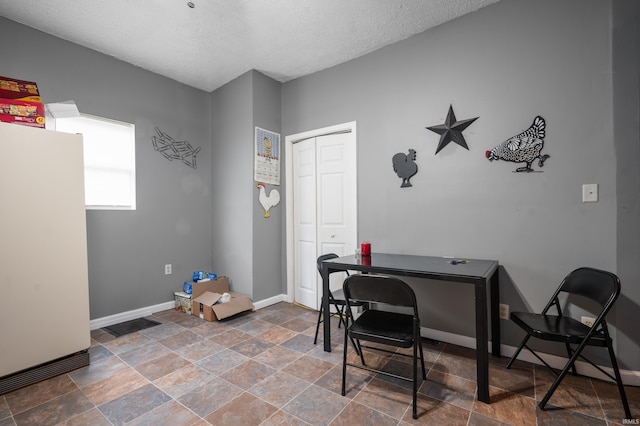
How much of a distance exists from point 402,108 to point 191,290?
10.4ft

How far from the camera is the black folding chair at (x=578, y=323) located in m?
1.65

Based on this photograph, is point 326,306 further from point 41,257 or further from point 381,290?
point 41,257

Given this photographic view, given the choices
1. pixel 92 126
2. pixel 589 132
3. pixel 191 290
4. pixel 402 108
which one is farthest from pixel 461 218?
pixel 92 126

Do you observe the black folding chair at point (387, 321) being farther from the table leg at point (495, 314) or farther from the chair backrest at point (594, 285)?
the chair backrest at point (594, 285)

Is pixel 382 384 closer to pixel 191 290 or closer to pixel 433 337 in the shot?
pixel 433 337

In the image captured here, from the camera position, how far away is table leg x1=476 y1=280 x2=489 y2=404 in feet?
5.65

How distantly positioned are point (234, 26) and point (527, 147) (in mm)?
2724

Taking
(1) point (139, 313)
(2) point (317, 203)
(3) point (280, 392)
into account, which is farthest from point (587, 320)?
(1) point (139, 313)

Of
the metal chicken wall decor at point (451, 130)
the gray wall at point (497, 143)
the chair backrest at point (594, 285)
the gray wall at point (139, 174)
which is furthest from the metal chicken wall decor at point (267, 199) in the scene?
the chair backrest at point (594, 285)

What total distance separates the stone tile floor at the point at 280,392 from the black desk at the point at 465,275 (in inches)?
7.2

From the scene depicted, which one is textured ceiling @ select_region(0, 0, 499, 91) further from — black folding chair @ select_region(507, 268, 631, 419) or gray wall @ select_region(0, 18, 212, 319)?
black folding chair @ select_region(507, 268, 631, 419)

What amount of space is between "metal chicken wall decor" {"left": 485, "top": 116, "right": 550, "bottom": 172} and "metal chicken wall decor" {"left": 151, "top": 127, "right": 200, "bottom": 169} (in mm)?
3503

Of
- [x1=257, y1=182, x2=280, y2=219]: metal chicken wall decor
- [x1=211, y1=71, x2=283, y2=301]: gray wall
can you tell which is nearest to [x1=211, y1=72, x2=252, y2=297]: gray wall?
[x1=211, y1=71, x2=283, y2=301]: gray wall

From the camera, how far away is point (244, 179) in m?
3.61
